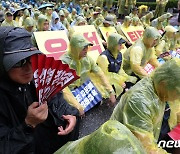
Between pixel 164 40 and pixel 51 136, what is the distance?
5.48 m

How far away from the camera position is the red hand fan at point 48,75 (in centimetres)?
125

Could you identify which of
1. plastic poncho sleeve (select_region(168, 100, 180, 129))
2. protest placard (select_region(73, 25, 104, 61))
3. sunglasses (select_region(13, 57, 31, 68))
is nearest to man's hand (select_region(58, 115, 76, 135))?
sunglasses (select_region(13, 57, 31, 68))

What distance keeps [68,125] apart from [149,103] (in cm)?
62

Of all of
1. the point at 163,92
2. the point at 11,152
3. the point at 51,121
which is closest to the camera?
the point at 11,152

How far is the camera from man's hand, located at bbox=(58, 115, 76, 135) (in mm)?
1683

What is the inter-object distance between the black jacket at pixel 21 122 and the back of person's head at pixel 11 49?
0.38 feet

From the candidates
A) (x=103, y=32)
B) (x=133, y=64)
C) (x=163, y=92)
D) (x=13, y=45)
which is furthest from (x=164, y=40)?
(x=13, y=45)

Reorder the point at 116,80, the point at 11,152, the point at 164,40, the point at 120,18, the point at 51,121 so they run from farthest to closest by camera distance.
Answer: the point at 120,18 → the point at 164,40 → the point at 116,80 → the point at 51,121 → the point at 11,152

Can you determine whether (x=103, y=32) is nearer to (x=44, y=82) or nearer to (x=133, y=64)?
(x=133, y=64)

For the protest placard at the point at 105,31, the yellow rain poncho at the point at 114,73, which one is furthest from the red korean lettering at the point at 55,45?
the protest placard at the point at 105,31

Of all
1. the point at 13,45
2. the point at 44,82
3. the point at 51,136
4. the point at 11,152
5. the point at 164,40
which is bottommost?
the point at 164,40

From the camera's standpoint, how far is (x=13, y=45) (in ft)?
4.36

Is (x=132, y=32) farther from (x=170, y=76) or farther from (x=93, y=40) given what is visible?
(x=170, y=76)

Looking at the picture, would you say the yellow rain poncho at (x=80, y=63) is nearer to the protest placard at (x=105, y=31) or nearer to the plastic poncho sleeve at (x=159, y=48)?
the plastic poncho sleeve at (x=159, y=48)
